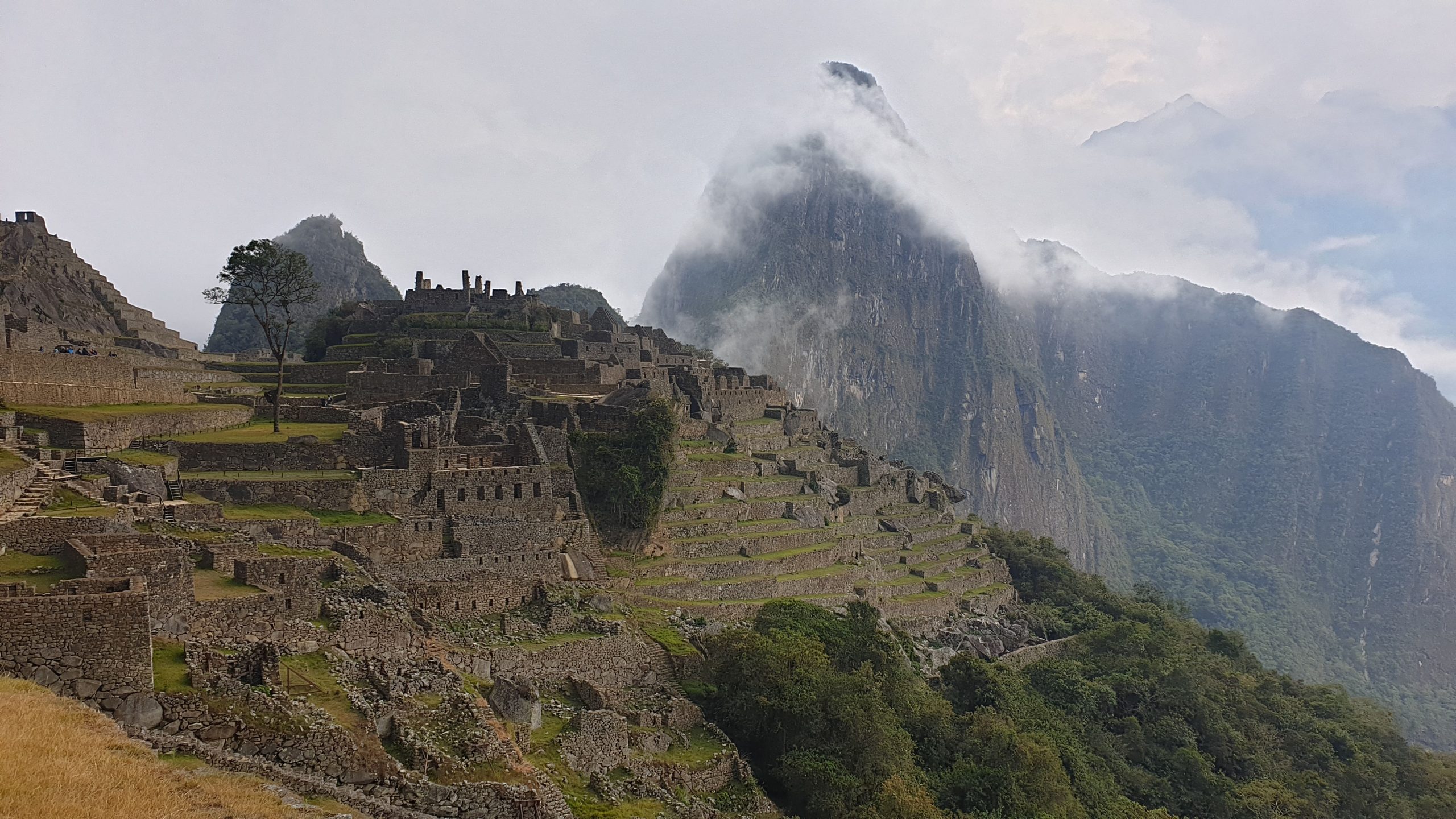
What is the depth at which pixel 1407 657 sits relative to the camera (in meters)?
Result: 111

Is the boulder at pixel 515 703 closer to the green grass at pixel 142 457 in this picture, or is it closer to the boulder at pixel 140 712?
the boulder at pixel 140 712

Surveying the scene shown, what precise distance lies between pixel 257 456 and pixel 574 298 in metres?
65.5

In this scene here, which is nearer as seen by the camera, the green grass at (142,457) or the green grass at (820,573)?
the green grass at (142,457)

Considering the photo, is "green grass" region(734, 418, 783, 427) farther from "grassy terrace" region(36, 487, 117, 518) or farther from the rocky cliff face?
the rocky cliff face

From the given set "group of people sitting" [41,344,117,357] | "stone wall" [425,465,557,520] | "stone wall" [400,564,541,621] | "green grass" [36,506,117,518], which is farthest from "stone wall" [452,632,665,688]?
"group of people sitting" [41,344,117,357]

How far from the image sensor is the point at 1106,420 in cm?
19950

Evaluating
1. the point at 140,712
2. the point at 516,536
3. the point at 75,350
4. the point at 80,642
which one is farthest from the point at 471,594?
the point at 75,350

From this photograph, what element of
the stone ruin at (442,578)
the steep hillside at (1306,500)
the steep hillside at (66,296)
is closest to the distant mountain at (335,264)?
the steep hillside at (66,296)

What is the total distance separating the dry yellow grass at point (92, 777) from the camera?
8242 mm

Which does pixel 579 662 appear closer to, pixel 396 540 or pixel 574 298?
pixel 396 540

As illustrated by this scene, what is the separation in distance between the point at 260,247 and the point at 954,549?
1341 inches

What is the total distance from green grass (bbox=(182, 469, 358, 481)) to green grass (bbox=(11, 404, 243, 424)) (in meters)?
2.53

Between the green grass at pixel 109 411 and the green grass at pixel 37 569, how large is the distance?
26.7ft

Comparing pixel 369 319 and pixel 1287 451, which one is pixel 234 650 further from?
pixel 1287 451
